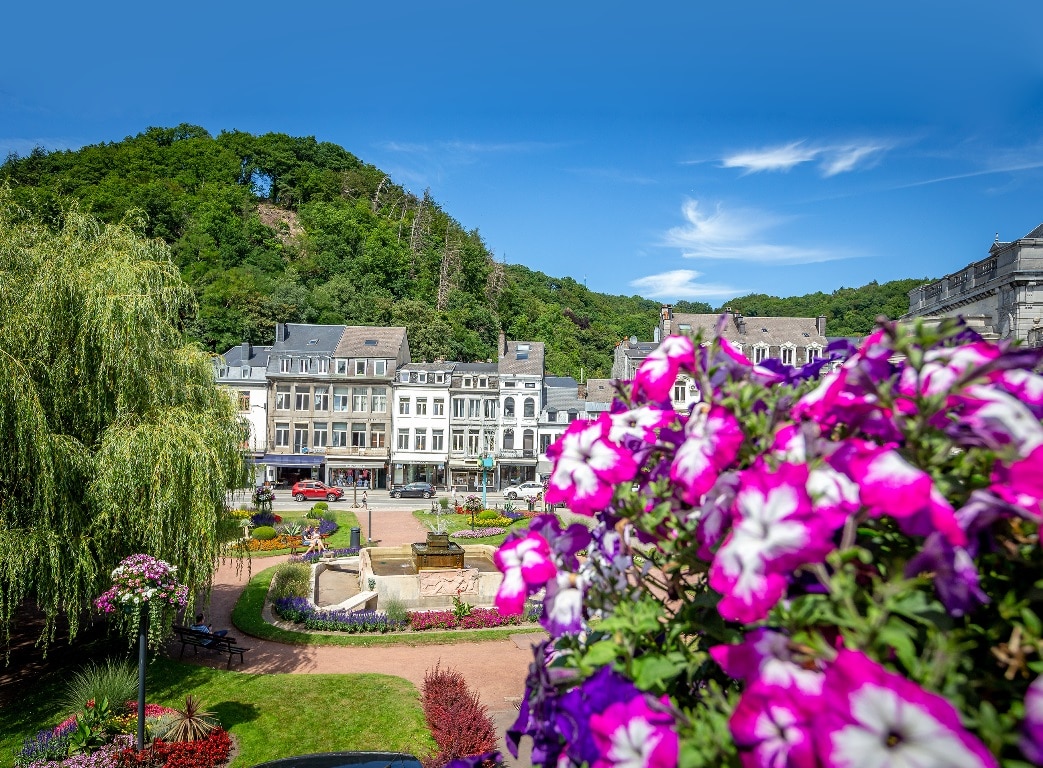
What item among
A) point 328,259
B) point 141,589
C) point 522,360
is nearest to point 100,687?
point 141,589

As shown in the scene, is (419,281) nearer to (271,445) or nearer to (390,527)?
(271,445)

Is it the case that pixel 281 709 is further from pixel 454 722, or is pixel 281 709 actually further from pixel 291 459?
pixel 291 459

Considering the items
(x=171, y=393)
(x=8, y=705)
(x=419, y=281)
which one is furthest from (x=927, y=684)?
(x=419, y=281)

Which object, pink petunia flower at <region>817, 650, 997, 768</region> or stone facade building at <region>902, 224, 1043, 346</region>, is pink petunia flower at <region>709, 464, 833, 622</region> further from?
stone facade building at <region>902, 224, 1043, 346</region>

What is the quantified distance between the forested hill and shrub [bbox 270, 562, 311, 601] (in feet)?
154

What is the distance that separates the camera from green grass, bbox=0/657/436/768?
452 inches

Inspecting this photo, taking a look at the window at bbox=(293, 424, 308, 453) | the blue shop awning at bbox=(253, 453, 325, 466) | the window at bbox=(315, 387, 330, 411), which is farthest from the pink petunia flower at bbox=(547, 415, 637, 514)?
the window at bbox=(293, 424, 308, 453)

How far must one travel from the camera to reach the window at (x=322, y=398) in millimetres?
53281

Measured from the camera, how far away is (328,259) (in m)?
82.6

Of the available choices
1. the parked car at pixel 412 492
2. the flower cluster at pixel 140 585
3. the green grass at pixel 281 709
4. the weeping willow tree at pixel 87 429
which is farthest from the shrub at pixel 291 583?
the parked car at pixel 412 492

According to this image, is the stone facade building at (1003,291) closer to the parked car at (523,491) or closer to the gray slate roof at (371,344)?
the parked car at (523,491)

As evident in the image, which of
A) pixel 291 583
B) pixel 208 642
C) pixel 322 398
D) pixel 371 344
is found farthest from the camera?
pixel 371 344

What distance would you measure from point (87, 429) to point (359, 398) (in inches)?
1623

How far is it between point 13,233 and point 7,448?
4244 mm
